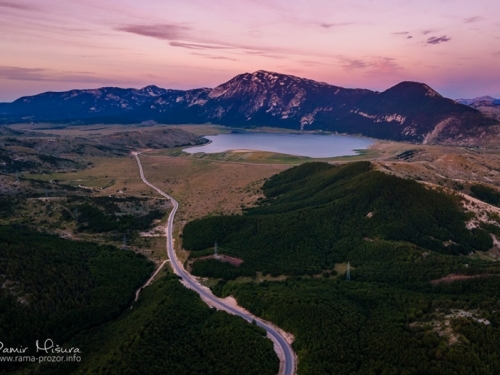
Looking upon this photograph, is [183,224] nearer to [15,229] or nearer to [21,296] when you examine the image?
[15,229]

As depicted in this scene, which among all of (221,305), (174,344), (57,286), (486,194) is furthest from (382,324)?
(486,194)

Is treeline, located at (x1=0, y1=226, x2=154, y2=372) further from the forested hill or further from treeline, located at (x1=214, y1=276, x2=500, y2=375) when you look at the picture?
the forested hill

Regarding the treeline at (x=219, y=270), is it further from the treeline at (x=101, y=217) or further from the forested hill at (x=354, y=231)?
the treeline at (x=101, y=217)

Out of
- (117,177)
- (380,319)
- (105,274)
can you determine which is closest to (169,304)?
(105,274)

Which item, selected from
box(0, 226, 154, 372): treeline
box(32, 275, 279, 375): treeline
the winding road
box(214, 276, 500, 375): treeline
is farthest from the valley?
box(0, 226, 154, 372): treeline

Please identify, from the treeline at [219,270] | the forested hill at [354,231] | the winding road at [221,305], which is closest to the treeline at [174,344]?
the winding road at [221,305]

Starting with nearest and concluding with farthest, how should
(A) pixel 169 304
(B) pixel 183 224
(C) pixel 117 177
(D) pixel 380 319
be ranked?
1. (D) pixel 380 319
2. (A) pixel 169 304
3. (B) pixel 183 224
4. (C) pixel 117 177
